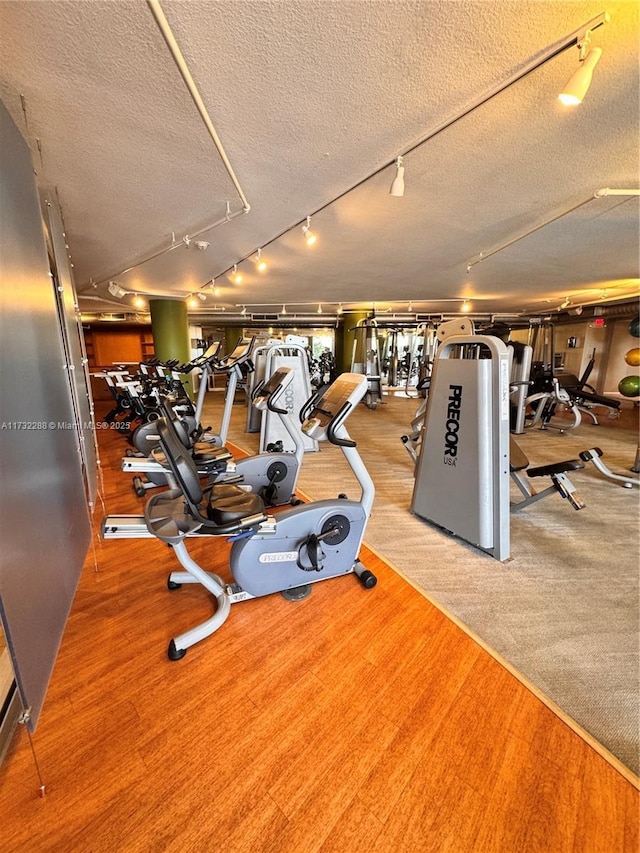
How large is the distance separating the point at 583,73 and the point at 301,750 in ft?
8.93

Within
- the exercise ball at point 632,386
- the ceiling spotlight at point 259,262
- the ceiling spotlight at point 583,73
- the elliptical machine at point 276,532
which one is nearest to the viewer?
the ceiling spotlight at point 583,73

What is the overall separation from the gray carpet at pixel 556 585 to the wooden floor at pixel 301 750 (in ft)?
0.57

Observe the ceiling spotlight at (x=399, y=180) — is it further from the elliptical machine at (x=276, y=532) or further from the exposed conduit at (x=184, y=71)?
the elliptical machine at (x=276, y=532)

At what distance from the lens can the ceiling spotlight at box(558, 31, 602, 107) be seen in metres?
1.30

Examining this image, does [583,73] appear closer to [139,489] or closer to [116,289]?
[139,489]

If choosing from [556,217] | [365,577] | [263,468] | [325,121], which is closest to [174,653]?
[365,577]

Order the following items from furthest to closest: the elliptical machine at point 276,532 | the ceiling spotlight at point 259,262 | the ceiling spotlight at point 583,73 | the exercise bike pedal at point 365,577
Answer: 1. the ceiling spotlight at point 259,262
2. the exercise bike pedal at point 365,577
3. the elliptical machine at point 276,532
4. the ceiling spotlight at point 583,73

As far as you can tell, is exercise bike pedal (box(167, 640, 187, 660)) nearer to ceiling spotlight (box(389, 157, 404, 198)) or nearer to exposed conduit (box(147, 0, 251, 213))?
exposed conduit (box(147, 0, 251, 213))

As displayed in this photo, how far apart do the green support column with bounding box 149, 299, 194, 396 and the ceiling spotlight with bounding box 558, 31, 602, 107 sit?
7355mm

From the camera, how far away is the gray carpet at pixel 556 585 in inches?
55.9

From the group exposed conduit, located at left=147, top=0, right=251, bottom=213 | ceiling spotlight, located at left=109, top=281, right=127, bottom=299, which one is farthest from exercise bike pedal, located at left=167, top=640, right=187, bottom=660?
ceiling spotlight, located at left=109, top=281, right=127, bottom=299

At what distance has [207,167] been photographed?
7.42 ft

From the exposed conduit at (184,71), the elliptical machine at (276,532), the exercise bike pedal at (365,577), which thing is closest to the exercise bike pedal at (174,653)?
the elliptical machine at (276,532)

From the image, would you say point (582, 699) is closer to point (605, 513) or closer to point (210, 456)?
point (605, 513)
